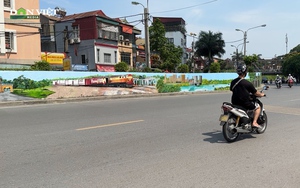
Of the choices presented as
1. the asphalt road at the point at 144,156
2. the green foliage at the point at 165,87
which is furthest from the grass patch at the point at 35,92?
the green foliage at the point at 165,87

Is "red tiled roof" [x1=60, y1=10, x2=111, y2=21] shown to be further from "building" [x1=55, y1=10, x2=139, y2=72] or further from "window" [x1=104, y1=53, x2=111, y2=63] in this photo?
"window" [x1=104, y1=53, x2=111, y2=63]

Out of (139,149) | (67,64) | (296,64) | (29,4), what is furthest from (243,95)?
(296,64)

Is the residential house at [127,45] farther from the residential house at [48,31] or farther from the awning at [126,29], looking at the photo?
the residential house at [48,31]

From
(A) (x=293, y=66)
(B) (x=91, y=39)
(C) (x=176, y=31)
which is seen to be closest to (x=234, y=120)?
(B) (x=91, y=39)

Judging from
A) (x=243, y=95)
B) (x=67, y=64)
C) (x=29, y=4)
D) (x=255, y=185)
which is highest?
(x=29, y=4)

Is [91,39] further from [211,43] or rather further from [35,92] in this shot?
[211,43]

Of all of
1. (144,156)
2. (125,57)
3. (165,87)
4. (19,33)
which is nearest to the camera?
(144,156)

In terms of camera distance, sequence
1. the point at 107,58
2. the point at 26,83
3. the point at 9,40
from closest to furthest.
→ the point at 26,83, the point at 9,40, the point at 107,58

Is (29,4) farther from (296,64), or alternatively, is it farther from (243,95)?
(296,64)

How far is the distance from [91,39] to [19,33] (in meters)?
12.6

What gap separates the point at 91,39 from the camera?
36.4 metres

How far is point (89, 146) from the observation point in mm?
5855

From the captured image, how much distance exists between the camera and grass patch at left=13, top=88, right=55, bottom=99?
14845mm

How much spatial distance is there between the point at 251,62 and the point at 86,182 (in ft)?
147
